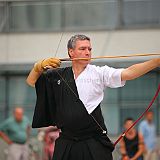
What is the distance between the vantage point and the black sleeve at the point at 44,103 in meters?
6.07

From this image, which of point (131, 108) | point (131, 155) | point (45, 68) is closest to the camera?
point (45, 68)

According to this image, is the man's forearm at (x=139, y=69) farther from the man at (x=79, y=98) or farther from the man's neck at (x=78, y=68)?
the man's neck at (x=78, y=68)

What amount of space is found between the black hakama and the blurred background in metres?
9.14

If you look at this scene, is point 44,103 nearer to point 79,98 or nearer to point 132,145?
point 79,98

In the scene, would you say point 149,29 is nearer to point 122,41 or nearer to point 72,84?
point 122,41

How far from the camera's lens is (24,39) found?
16.0 meters

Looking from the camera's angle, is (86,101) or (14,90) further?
(14,90)

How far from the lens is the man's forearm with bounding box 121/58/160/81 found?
5570mm

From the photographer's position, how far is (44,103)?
20.0 ft

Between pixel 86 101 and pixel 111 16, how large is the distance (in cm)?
1004

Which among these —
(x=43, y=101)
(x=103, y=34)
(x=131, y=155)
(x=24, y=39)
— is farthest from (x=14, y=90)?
(x=43, y=101)

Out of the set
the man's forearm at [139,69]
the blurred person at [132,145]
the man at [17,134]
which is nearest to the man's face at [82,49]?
the man's forearm at [139,69]

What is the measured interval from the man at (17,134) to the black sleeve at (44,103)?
6.18 m

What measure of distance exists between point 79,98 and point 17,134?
21.4 feet
